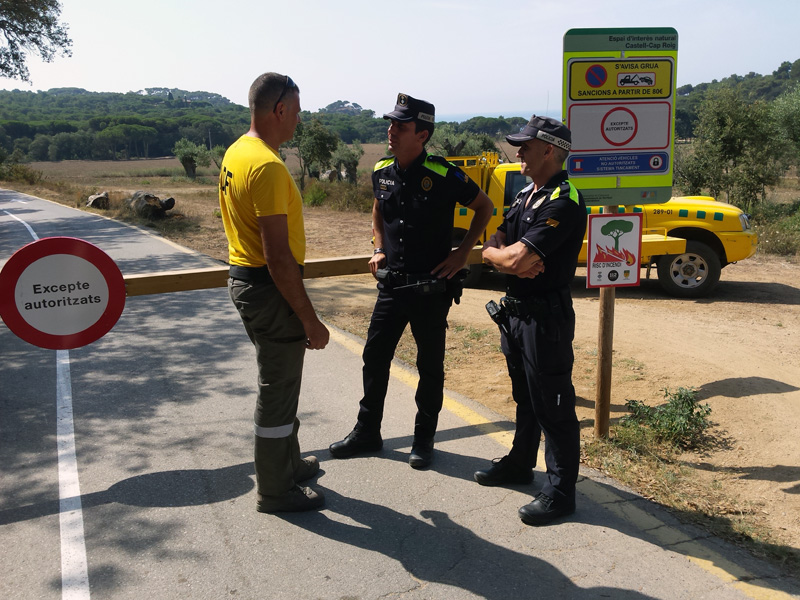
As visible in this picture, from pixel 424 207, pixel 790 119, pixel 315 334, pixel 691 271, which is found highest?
pixel 790 119

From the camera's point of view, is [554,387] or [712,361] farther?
[712,361]

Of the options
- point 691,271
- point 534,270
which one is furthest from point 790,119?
point 534,270

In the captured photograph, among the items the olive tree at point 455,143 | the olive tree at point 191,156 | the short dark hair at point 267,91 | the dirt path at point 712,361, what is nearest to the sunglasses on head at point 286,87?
the short dark hair at point 267,91

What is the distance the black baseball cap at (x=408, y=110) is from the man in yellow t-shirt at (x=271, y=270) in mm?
704

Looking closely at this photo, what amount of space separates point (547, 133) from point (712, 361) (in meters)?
3.80

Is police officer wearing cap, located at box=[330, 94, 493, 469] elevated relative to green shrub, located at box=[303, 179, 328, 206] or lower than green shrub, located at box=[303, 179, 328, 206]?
lower

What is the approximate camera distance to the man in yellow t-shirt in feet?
10.00

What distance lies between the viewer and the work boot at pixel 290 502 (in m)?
3.50

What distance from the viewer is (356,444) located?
4.22 meters

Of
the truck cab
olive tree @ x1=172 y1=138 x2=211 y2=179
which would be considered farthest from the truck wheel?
olive tree @ x1=172 y1=138 x2=211 y2=179

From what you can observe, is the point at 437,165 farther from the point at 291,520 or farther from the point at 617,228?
the point at 291,520

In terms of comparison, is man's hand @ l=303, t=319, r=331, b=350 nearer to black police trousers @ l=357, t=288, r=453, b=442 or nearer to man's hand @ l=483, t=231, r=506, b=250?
black police trousers @ l=357, t=288, r=453, b=442

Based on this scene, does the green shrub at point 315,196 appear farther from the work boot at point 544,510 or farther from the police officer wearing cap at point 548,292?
the work boot at point 544,510

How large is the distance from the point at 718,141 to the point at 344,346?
61.0ft
